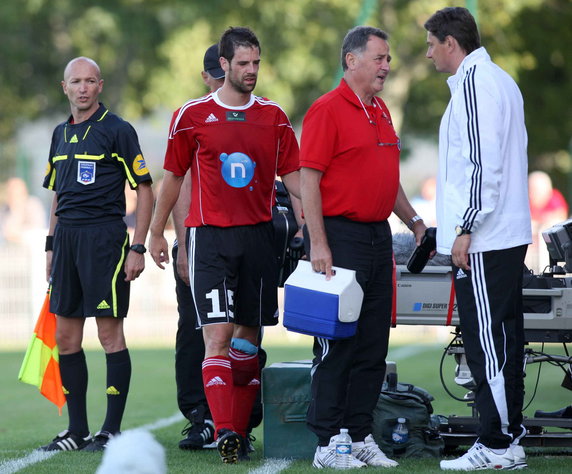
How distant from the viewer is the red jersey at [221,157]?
7535 mm

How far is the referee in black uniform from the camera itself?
8.03 meters

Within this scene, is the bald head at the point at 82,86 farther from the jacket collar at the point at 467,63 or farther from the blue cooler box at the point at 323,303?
the jacket collar at the point at 467,63

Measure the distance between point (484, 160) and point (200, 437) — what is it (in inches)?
106

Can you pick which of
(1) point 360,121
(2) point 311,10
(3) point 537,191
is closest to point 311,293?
(1) point 360,121

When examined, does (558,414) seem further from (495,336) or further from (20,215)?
(20,215)

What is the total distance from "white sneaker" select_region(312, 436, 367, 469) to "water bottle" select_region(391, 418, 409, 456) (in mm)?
554

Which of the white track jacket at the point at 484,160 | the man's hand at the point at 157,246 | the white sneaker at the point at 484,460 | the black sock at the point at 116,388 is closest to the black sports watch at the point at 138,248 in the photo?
the man's hand at the point at 157,246

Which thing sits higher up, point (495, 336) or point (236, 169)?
point (236, 169)

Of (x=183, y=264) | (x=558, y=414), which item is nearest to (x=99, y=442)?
(x=183, y=264)

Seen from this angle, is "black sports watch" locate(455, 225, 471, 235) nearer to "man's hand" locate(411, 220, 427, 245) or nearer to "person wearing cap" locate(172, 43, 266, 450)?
"man's hand" locate(411, 220, 427, 245)

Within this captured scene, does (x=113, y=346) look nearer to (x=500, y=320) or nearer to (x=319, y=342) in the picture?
(x=319, y=342)

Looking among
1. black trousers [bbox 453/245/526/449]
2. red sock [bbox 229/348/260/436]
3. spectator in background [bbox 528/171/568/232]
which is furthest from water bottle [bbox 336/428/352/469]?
spectator in background [bbox 528/171/568/232]

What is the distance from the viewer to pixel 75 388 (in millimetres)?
8273

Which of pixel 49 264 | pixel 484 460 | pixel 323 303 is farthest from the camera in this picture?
pixel 49 264
